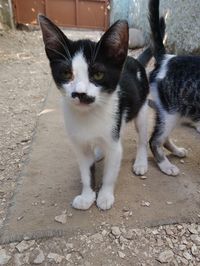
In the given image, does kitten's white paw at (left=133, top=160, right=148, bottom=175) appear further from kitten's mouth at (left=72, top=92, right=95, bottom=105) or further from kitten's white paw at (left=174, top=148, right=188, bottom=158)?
kitten's mouth at (left=72, top=92, right=95, bottom=105)

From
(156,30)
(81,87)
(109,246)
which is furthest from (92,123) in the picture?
(156,30)

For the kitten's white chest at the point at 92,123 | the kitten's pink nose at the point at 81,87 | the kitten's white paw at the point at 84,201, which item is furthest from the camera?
the kitten's white paw at the point at 84,201

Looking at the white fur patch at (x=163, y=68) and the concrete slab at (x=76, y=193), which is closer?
the concrete slab at (x=76, y=193)

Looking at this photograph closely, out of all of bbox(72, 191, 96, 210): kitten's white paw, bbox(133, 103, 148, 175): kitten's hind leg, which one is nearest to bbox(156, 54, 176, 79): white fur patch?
bbox(133, 103, 148, 175): kitten's hind leg

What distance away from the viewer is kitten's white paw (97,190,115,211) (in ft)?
6.55

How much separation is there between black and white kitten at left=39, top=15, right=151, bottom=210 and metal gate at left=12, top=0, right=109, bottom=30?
6.97 metres

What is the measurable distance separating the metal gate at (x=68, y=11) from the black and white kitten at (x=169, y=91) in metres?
6.87

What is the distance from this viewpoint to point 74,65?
1578 millimetres

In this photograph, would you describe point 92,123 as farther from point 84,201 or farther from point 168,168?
point 168,168

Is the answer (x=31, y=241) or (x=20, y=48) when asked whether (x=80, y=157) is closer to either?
(x=31, y=241)

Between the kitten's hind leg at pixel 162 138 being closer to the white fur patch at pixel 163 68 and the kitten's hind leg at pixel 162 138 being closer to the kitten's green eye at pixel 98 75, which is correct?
the white fur patch at pixel 163 68

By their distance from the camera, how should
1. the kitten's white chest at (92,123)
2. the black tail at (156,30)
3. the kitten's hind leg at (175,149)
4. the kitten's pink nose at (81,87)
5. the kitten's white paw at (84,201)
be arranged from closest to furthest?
the kitten's pink nose at (81,87), the kitten's white chest at (92,123), the kitten's white paw at (84,201), the black tail at (156,30), the kitten's hind leg at (175,149)

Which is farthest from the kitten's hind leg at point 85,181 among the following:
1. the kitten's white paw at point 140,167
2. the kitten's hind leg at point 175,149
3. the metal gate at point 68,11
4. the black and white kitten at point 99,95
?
the metal gate at point 68,11

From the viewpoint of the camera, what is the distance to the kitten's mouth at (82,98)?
152cm
